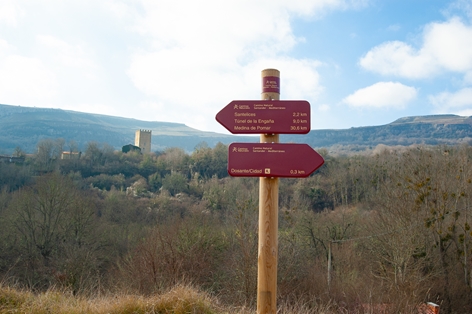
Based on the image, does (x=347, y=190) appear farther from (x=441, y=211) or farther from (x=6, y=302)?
(x=6, y=302)

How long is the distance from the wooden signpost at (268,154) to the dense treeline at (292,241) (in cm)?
614

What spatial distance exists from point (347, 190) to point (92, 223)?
25281 millimetres

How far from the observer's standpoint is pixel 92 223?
97.7ft

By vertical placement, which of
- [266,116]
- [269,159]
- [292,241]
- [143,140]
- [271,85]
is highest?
[143,140]

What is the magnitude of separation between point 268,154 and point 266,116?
0.41m

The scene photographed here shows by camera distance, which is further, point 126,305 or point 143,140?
point 143,140

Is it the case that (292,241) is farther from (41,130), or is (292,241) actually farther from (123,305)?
(41,130)

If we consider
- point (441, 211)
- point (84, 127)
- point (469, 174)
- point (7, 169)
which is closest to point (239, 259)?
point (441, 211)

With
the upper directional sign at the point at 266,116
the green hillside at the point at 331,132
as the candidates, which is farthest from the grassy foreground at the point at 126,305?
the green hillside at the point at 331,132

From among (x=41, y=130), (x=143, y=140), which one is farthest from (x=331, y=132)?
(x=41, y=130)

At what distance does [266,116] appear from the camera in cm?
421

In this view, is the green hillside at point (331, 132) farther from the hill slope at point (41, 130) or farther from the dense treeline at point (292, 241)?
the dense treeline at point (292, 241)

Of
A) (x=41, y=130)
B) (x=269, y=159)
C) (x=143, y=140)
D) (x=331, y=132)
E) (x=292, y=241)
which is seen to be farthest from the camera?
(x=41, y=130)

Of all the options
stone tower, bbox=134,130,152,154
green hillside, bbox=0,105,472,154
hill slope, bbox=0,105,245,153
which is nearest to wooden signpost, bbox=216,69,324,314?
green hillside, bbox=0,105,472,154
